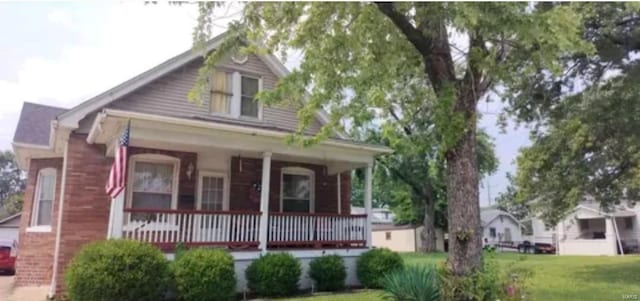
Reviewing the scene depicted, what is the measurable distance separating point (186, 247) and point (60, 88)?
1004cm

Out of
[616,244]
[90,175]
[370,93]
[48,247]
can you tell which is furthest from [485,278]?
[616,244]

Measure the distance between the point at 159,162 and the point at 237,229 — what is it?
294 cm

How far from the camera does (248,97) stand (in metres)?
14.4

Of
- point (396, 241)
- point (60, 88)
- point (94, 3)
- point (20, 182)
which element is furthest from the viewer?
point (20, 182)

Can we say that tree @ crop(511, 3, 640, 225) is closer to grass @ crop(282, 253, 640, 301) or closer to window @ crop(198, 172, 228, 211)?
grass @ crop(282, 253, 640, 301)

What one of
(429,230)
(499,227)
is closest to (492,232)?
(499,227)

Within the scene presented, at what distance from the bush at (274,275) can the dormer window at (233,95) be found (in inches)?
196

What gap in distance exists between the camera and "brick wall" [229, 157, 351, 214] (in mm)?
13273

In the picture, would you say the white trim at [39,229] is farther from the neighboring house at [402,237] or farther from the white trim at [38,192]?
the neighboring house at [402,237]

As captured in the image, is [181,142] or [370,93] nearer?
[370,93]

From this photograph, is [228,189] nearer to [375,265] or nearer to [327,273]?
[327,273]

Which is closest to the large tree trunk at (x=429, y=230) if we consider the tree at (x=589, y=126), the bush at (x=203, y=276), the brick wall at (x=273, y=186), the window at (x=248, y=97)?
the tree at (x=589, y=126)

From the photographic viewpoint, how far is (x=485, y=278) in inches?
263

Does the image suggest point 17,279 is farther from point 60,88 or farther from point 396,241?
point 396,241
